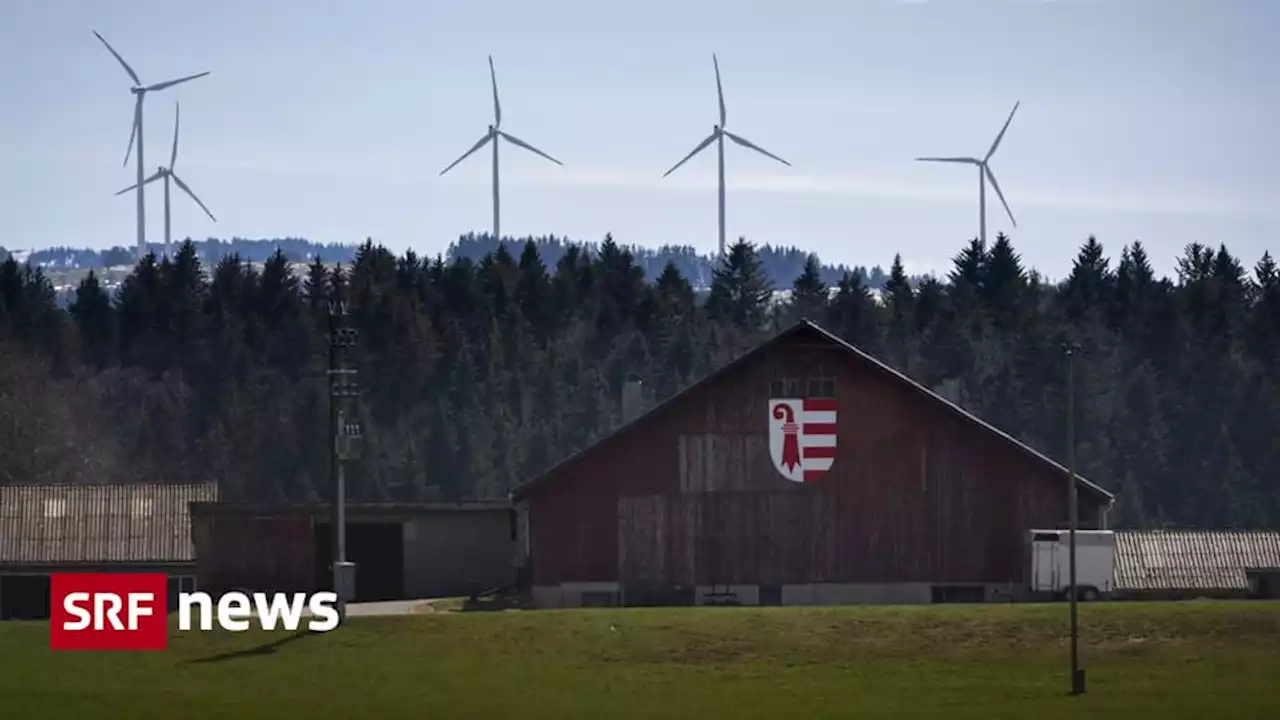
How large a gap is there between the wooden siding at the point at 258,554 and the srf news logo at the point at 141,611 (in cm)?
172

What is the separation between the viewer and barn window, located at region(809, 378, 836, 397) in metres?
81.7

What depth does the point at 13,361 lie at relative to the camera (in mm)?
135125

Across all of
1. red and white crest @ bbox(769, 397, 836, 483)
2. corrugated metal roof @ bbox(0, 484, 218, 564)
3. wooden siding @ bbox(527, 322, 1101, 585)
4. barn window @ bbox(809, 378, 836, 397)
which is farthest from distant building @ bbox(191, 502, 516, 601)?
barn window @ bbox(809, 378, 836, 397)

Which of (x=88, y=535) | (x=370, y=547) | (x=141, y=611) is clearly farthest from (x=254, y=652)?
(x=88, y=535)

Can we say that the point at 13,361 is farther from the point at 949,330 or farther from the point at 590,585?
the point at 590,585

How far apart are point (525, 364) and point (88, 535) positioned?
60.7 m

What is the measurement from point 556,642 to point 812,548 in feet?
55.6

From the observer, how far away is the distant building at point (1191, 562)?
269ft

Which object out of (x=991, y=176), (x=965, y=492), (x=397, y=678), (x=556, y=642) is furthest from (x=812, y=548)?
(x=991, y=176)

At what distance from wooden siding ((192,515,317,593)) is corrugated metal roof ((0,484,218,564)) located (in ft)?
9.35

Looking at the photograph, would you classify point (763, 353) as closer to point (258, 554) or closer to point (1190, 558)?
point (1190, 558)

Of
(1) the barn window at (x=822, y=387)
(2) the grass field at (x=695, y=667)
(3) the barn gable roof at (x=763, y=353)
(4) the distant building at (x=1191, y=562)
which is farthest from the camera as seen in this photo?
(4) the distant building at (x=1191, y=562)

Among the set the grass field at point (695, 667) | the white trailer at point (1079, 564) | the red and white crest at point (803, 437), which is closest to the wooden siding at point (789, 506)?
the red and white crest at point (803, 437)

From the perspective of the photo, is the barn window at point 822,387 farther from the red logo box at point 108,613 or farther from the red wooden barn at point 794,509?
the red logo box at point 108,613
